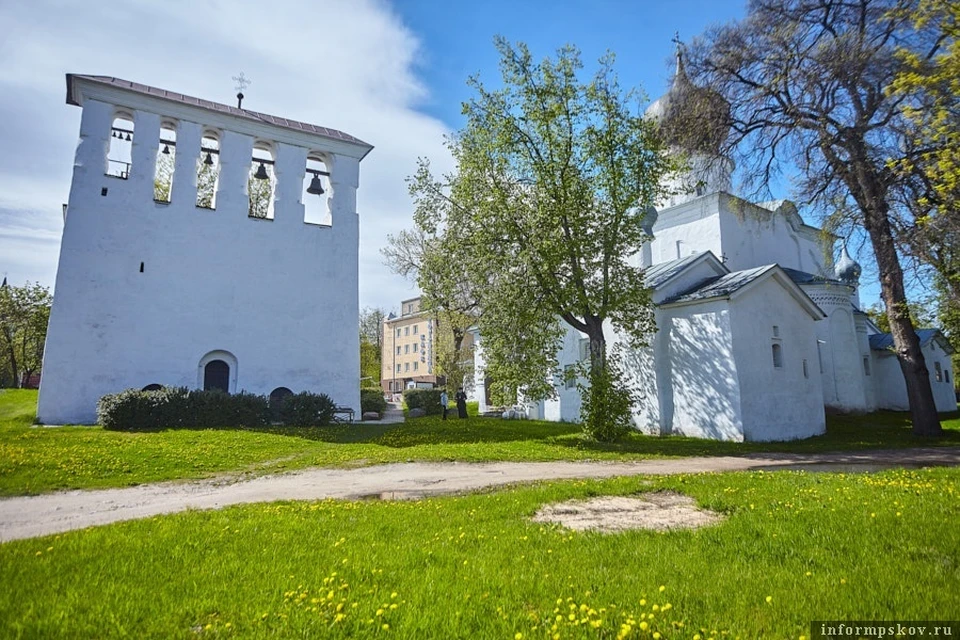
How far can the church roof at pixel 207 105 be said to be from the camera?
21.3m

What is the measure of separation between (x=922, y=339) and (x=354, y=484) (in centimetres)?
3416

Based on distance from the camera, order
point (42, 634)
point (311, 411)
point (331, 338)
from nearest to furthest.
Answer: point (42, 634)
point (311, 411)
point (331, 338)

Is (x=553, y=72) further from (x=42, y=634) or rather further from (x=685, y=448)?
(x=42, y=634)

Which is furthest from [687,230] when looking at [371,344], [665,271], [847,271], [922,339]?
[371,344]

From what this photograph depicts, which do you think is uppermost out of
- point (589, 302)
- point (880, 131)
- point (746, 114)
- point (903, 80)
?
point (746, 114)

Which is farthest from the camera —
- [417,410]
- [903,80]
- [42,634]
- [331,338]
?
[417,410]

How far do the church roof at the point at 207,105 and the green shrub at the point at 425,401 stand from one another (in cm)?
1360

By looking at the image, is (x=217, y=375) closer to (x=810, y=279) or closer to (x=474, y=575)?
(x=474, y=575)

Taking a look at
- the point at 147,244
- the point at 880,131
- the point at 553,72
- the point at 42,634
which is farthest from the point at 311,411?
the point at 880,131

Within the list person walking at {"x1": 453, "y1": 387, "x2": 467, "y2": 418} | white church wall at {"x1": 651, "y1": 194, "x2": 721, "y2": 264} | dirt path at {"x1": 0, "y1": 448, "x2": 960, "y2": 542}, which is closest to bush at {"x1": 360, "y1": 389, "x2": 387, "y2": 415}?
person walking at {"x1": 453, "y1": 387, "x2": 467, "y2": 418}

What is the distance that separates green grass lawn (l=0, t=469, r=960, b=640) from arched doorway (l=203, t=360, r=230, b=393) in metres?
16.8

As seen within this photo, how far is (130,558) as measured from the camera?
4.66 metres

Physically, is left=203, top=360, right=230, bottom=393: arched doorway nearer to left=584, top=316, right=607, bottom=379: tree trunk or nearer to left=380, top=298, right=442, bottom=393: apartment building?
left=584, top=316, right=607, bottom=379: tree trunk

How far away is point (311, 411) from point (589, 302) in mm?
11542
